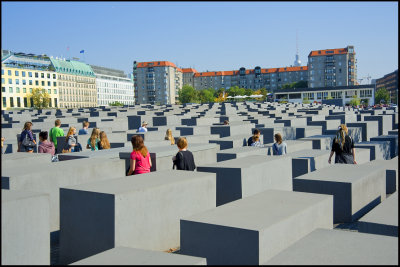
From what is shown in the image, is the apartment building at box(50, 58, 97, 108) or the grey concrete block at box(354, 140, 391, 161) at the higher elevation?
the apartment building at box(50, 58, 97, 108)

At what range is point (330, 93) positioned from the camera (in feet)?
342

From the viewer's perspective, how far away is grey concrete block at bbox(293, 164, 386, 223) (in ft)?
21.0

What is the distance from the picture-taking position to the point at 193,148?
8883 mm

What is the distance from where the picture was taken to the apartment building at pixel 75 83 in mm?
118750

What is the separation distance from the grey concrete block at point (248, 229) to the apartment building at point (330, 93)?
310 ft

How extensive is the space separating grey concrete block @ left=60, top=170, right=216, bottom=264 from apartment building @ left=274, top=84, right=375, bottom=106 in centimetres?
9434

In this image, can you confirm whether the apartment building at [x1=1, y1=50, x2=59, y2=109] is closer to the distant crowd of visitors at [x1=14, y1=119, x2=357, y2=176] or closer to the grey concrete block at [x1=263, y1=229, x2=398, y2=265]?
the distant crowd of visitors at [x1=14, y1=119, x2=357, y2=176]

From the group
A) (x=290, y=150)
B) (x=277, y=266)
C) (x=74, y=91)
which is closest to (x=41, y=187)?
(x=277, y=266)

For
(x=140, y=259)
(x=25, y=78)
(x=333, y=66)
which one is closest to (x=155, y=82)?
(x=25, y=78)

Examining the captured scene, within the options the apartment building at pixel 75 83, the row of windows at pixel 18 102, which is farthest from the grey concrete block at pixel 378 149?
the apartment building at pixel 75 83

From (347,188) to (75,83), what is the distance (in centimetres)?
12726

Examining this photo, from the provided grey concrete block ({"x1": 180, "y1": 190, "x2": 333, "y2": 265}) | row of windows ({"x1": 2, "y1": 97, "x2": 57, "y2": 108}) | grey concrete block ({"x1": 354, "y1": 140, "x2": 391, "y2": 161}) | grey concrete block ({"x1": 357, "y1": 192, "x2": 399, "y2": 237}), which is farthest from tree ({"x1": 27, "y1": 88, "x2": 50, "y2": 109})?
grey concrete block ({"x1": 357, "y1": 192, "x2": 399, "y2": 237})

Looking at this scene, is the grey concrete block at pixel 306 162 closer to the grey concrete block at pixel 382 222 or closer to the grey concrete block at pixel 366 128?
the grey concrete block at pixel 382 222

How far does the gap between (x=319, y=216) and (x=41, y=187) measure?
3.78 meters
